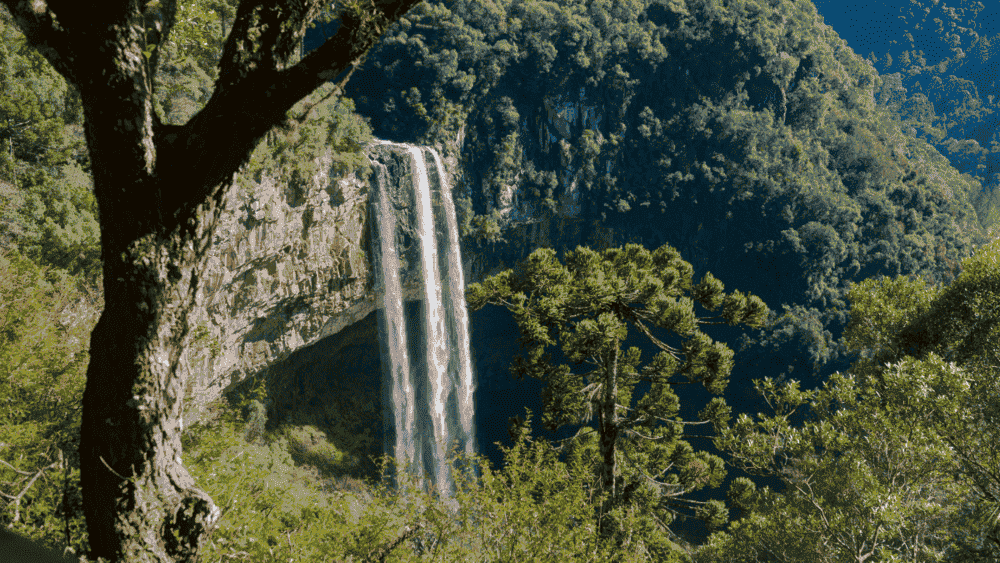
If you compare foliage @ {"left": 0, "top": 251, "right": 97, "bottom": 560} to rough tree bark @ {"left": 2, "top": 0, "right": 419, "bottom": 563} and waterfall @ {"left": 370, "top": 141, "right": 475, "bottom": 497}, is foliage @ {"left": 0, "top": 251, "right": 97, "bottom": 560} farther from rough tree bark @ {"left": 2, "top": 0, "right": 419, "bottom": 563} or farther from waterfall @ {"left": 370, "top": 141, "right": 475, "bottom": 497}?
waterfall @ {"left": 370, "top": 141, "right": 475, "bottom": 497}

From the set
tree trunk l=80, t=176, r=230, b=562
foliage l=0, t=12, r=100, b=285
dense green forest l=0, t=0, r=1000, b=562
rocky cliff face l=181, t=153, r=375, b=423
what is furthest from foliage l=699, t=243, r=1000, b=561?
rocky cliff face l=181, t=153, r=375, b=423

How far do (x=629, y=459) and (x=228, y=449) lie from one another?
31.1 feet

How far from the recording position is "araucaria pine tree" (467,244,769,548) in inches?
324

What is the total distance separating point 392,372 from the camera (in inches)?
842

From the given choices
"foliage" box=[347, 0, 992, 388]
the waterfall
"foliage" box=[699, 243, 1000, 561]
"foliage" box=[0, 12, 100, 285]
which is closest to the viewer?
"foliage" box=[699, 243, 1000, 561]

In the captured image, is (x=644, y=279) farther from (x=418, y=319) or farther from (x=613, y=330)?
(x=418, y=319)

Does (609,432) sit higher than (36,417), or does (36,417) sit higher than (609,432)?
(36,417)

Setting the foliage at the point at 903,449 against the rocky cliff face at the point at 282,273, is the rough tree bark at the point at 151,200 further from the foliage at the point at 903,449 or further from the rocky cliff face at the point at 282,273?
the rocky cliff face at the point at 282,273

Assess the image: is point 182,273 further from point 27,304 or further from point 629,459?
point 629,459

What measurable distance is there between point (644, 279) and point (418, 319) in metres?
16.1

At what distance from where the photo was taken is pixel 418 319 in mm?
23062

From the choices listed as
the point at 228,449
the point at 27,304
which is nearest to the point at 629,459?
the point at 228,449

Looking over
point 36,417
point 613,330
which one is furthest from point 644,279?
point 36,417

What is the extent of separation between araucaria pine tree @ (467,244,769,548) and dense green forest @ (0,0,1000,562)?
0.46ft
